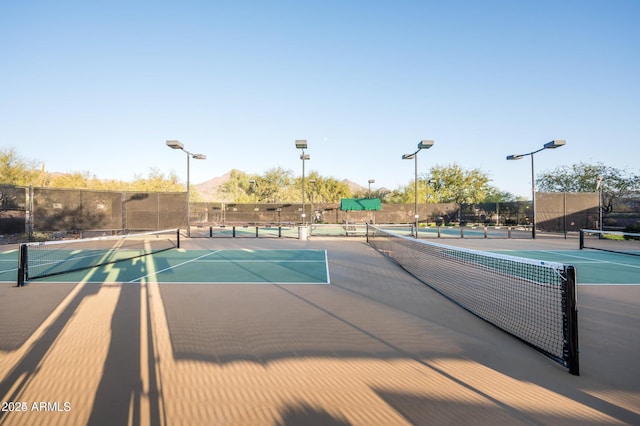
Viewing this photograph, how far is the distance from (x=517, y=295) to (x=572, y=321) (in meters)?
3.31

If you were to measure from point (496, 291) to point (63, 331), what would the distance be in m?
8.45

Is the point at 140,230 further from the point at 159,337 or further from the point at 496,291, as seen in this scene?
the point at 496,291

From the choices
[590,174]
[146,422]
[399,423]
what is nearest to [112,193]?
[146,422]

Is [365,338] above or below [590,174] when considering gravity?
below

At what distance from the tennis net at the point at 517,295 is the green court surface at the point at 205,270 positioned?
3358 mm

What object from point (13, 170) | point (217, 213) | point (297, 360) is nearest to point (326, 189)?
point (217, 213)

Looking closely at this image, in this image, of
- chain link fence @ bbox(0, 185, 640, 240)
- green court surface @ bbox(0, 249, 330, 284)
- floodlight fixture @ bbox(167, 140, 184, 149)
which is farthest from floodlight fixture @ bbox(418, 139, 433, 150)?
floodlight fixture @ bbox(167, 140, 184, 149)

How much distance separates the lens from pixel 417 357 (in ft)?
12.1

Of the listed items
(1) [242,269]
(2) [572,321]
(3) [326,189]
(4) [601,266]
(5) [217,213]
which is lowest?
(4) [601,266]

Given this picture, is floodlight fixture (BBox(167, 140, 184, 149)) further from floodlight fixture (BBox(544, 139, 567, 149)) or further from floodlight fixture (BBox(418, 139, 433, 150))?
floodlight fixture (BBox(544, 139, 567, 149))

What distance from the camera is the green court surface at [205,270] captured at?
7.92 metres

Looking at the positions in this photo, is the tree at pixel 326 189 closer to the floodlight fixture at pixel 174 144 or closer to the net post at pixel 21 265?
the floodlight fixture at pixel 174 144

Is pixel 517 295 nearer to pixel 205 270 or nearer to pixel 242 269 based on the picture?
pixel 242 269

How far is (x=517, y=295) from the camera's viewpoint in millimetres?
6289
